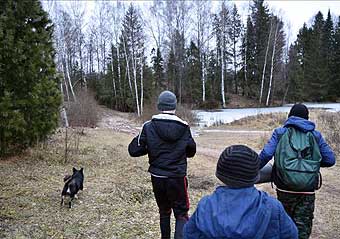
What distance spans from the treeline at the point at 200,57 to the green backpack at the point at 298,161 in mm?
27482

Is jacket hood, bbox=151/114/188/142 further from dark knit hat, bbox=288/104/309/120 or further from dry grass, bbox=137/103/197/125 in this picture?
dry grass, bbox=137/103/197/125

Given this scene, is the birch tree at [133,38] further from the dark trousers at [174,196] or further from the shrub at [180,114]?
the dark trousers at [174,196]

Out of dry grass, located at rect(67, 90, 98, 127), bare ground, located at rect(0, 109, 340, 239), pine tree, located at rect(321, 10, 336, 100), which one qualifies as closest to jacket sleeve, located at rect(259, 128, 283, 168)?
bare ground, located at rect(0, 109, 340, 239)

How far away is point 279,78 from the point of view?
44031 mm

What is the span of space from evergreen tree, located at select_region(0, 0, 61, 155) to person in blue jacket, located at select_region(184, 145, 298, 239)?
6169mm

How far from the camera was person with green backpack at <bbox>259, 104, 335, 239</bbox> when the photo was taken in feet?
10.6

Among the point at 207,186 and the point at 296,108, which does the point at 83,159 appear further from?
the point at 296,108

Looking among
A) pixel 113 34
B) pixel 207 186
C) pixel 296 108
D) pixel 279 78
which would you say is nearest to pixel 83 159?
pixel 207 186

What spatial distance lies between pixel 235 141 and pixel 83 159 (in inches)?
276

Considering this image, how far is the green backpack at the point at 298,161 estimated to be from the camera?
3.23 meters

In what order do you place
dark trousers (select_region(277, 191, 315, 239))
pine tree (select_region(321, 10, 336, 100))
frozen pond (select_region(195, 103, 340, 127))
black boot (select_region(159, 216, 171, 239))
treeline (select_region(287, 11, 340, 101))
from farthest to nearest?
pine tree (select_region(321, 10, 336, 100))
treeline (select_region(287, 11, 340, 101))
frozen pond (select_region(195, 103, 340, 127))
black boot (select_region(159, 216, 171, 239))
dark trousers (select_region(277, 191, 315, 239))

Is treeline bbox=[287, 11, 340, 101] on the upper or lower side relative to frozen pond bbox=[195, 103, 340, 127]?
upper

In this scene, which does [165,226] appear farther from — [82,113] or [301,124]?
[82,113]

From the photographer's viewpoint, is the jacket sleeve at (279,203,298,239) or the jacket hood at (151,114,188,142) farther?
the jacket hood at (151,114,188,142)
